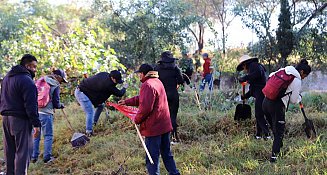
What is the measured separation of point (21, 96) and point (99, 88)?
1.91 m

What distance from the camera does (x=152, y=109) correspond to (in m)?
4.13

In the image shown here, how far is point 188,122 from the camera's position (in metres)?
6.75

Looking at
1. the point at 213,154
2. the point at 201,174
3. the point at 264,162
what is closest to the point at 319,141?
the point at 264,162

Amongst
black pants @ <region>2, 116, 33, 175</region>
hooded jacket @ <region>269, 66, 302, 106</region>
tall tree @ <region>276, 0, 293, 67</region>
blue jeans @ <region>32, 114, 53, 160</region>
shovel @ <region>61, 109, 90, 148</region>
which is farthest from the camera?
tall tree @ <region>276, 0, 293, 67</region>

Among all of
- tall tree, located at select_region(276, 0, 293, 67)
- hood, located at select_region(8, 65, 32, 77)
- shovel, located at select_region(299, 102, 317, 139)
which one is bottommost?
shovel, located at select_region(299, 102, 317, 139)

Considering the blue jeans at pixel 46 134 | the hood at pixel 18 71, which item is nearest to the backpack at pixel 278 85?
the hood at pixel 18 71

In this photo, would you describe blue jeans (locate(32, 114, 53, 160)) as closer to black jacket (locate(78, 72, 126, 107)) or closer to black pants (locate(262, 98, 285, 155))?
black jacket (locate(78, 72, 126, 107))

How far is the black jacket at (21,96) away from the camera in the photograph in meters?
4.23

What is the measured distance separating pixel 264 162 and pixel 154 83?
194 cm

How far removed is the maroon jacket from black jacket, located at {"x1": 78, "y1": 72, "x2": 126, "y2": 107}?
1.84 m

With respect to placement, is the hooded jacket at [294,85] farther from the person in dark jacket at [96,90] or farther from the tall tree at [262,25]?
the tall tree at [262,25]

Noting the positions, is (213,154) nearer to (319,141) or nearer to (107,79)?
(319,141)

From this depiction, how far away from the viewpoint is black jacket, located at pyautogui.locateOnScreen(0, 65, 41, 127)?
4.23 meters

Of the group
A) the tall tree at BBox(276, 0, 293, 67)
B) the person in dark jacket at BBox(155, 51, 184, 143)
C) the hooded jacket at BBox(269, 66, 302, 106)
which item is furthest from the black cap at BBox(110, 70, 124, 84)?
the tall tree at BBox(276, 0, 293, 67)
